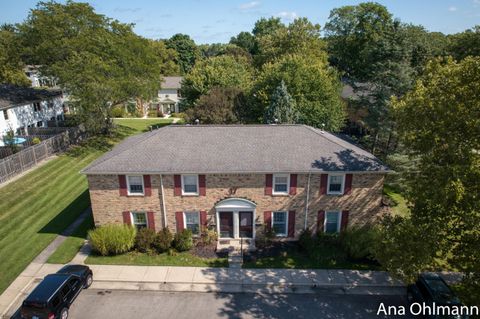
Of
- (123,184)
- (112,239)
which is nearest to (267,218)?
(123,184)

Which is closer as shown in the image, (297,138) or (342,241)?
(342,241)

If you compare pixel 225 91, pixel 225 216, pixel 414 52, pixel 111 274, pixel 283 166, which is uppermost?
pixel 414 52

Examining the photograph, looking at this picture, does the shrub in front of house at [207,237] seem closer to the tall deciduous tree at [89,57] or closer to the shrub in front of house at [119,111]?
the tall deciduous tree at [89,57]

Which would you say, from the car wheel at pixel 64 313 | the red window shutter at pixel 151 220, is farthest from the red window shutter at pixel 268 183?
the car wheel at pixel 64 313

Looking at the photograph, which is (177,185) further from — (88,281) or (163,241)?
(88,281)

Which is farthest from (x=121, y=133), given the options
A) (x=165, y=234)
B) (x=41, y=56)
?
(x=165, y=234)

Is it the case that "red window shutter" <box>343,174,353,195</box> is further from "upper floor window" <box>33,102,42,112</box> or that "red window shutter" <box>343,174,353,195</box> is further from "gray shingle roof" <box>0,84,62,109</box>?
"upper floor window" <box>33,102,42,112</box>

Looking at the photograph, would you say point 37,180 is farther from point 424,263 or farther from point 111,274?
point 424,263
